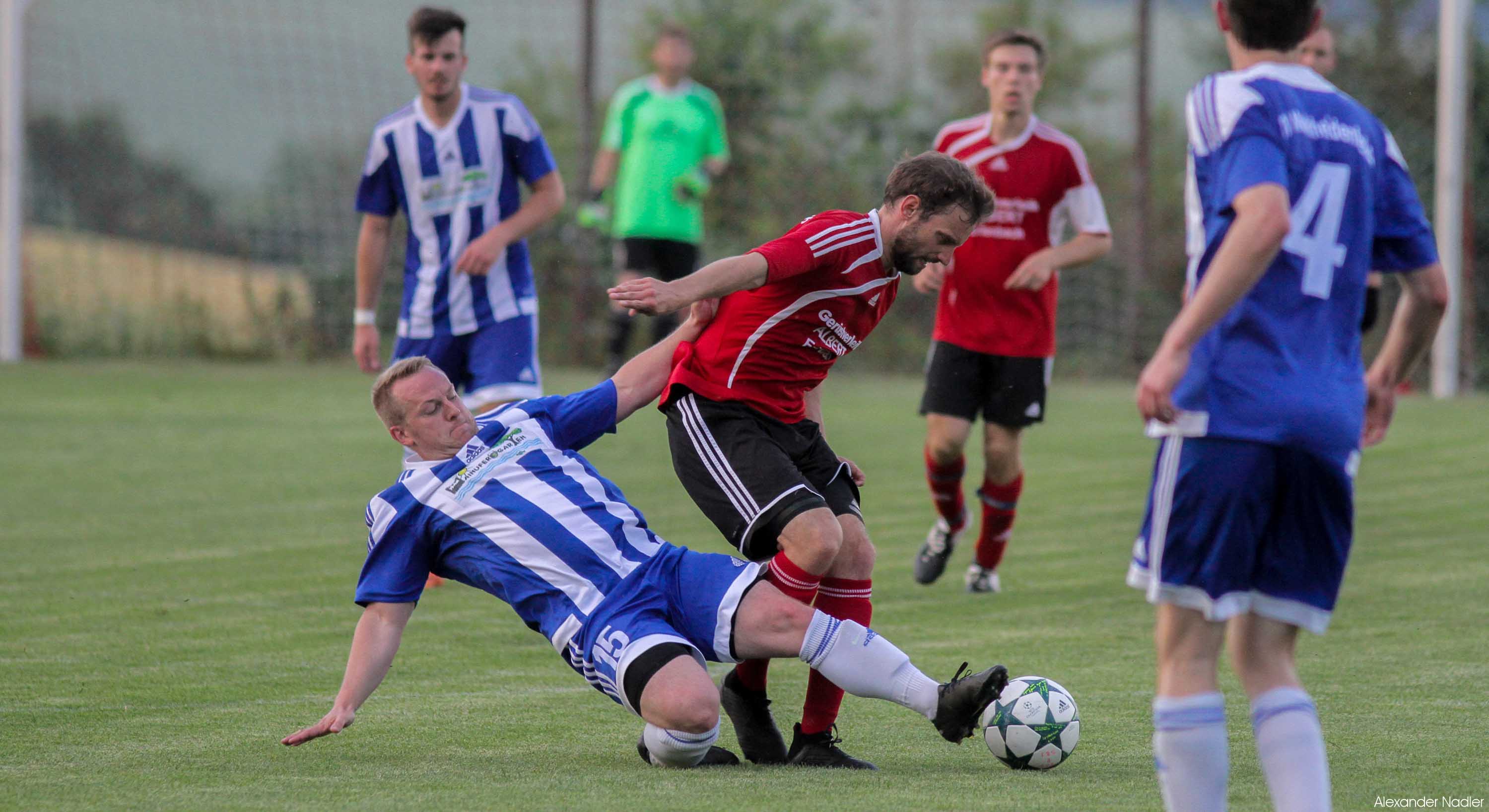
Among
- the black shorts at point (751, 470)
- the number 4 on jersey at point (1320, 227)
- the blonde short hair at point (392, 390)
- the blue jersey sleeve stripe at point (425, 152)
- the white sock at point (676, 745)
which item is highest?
the blue jersey sleeve stripe at point (425, 152)

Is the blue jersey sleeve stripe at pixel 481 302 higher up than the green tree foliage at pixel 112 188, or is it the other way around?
the green tree foliage at pixel 112 188

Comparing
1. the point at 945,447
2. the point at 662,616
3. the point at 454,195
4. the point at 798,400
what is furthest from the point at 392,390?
the point at 945,447

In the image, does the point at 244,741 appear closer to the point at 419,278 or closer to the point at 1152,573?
the point at 1152,573

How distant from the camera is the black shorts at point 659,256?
40.4 ft

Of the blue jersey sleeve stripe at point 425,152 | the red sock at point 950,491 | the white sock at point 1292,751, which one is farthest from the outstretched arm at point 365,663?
the red sock at point 950,491

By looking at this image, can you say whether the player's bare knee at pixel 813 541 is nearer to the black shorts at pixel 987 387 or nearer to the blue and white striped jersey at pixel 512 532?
the blue and white striped jersey at pixel 512 532

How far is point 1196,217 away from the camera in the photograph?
2936 mm

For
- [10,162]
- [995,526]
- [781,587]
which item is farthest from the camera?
[10,162]

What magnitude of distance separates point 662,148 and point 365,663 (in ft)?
28.7

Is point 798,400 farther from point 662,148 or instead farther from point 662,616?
point 662,148

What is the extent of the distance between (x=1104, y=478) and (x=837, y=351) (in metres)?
5.75

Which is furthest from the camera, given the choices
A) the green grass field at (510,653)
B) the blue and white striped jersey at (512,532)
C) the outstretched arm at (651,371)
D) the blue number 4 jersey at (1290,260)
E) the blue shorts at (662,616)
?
the outstretched arm at (651,371)

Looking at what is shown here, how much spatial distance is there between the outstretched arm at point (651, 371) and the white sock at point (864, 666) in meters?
0.83

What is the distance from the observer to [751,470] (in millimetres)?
4117
